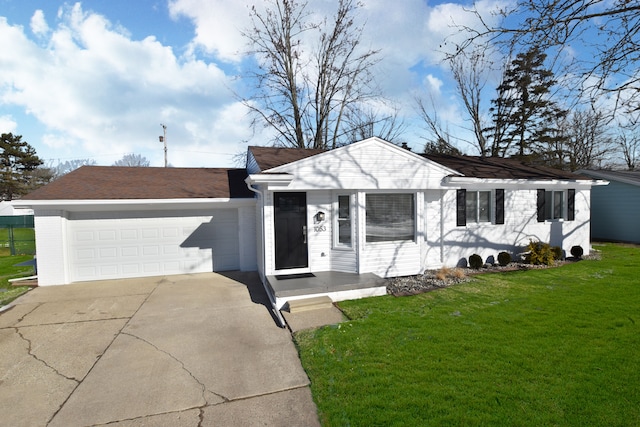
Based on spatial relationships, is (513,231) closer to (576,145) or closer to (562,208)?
(562,208)

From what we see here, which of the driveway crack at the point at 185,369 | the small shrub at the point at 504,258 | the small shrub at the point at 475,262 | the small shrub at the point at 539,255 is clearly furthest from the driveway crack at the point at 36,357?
the small shrub at the point at 539,255

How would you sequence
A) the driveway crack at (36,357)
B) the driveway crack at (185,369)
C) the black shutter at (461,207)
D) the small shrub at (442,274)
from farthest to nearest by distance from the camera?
1. the black shutter at (461,207)
2. the small shrub at (442,274)
3. the driveway crack at (36,357)
4. the driveway crack at (185,369)

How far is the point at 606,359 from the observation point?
14.0 feet

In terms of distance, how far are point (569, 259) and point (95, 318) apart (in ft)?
47.6

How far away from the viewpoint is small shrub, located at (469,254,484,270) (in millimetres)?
9875

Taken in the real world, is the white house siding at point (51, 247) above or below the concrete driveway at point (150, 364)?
above

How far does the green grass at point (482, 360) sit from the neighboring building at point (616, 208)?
38.0 feet

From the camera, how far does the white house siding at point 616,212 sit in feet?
49.6

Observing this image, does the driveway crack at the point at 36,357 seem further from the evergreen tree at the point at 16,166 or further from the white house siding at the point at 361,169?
the evergreen tree at the point at 16,166

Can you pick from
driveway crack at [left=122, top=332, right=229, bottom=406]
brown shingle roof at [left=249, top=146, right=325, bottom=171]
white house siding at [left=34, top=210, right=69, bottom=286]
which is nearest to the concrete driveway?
driveway crack at [left=122, top=332, right=229, bottom=406]

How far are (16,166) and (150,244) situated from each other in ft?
131

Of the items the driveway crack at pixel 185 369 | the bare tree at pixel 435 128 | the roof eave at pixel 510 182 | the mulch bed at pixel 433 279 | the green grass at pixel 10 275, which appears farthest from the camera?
the bare tree at pixel 435 128

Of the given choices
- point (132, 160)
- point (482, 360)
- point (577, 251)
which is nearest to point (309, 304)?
point (482, 360)

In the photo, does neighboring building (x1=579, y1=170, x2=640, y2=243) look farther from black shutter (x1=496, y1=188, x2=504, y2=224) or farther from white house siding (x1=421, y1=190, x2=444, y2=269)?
white house siding (x1=421, y1=190, x2=444, y2=269)
